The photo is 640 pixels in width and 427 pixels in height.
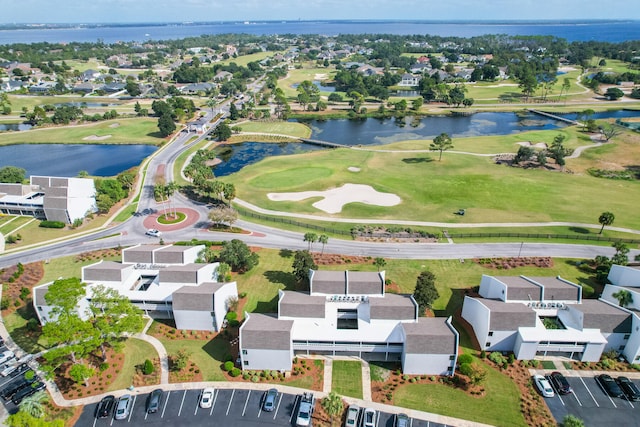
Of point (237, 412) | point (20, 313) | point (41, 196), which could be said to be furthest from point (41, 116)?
Answer: point (237, 412)

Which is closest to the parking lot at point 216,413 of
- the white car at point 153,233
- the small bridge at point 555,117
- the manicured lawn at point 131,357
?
the manicured lawn at point 131,357

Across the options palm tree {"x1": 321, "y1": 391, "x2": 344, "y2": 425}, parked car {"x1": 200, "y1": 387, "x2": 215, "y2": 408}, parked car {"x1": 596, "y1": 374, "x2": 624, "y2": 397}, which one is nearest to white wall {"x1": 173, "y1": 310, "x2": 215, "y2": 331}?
parked car {"x1": 200, "y1": 387, "x2": 215, "y2": 408}

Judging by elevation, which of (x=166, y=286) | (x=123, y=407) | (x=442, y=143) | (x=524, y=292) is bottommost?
(x=123, y=407)

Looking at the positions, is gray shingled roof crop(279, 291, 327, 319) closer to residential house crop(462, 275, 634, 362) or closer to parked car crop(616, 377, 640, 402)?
residential house crop(462, 275, 634, 362)

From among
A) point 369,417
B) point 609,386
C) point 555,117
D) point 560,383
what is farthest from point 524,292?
point 555,117

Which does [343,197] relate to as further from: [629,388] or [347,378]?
[629,388]

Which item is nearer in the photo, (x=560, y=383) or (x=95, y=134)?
(x=560, y=383)

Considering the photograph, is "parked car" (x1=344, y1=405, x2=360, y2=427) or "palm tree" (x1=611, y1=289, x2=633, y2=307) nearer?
"parked car" (x1=344, y1=405, x2=360, y2=427)
